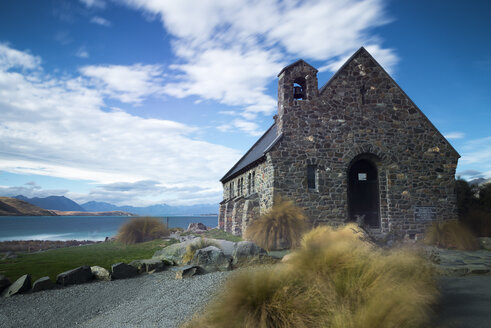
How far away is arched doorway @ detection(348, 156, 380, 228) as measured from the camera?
14.6 m

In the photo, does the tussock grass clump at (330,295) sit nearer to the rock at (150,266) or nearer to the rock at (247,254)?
the rock at (247,254)

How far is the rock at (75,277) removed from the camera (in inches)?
310

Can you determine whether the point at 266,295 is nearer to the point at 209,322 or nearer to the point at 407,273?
the point at 209,322

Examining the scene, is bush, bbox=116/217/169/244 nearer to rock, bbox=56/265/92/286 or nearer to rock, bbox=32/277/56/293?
rock, bbox=56/265/92/286

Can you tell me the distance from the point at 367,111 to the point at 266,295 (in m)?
12.5

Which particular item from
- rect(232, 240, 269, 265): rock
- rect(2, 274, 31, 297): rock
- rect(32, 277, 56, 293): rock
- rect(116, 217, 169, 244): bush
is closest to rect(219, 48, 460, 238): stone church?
rect(116, 217, 169, 244): bush

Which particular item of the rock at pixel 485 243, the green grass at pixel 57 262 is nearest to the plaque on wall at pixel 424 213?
the rock at pixel 485 243

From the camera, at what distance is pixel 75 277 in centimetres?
802

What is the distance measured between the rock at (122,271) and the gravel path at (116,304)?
1.39ft

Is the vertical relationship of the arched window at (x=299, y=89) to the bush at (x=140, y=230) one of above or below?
above

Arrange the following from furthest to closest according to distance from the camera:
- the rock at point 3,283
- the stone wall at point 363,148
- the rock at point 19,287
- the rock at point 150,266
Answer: the stone wall at point 363,148, the rock at point 150,266, the rock at point 3,283, the rock at point 19,287

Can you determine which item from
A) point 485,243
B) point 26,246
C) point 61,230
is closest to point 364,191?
point 485,243

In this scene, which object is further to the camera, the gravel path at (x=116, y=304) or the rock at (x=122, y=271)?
the rock at (x=122, y=271)

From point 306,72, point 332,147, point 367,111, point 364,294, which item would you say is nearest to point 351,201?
point 332,147
